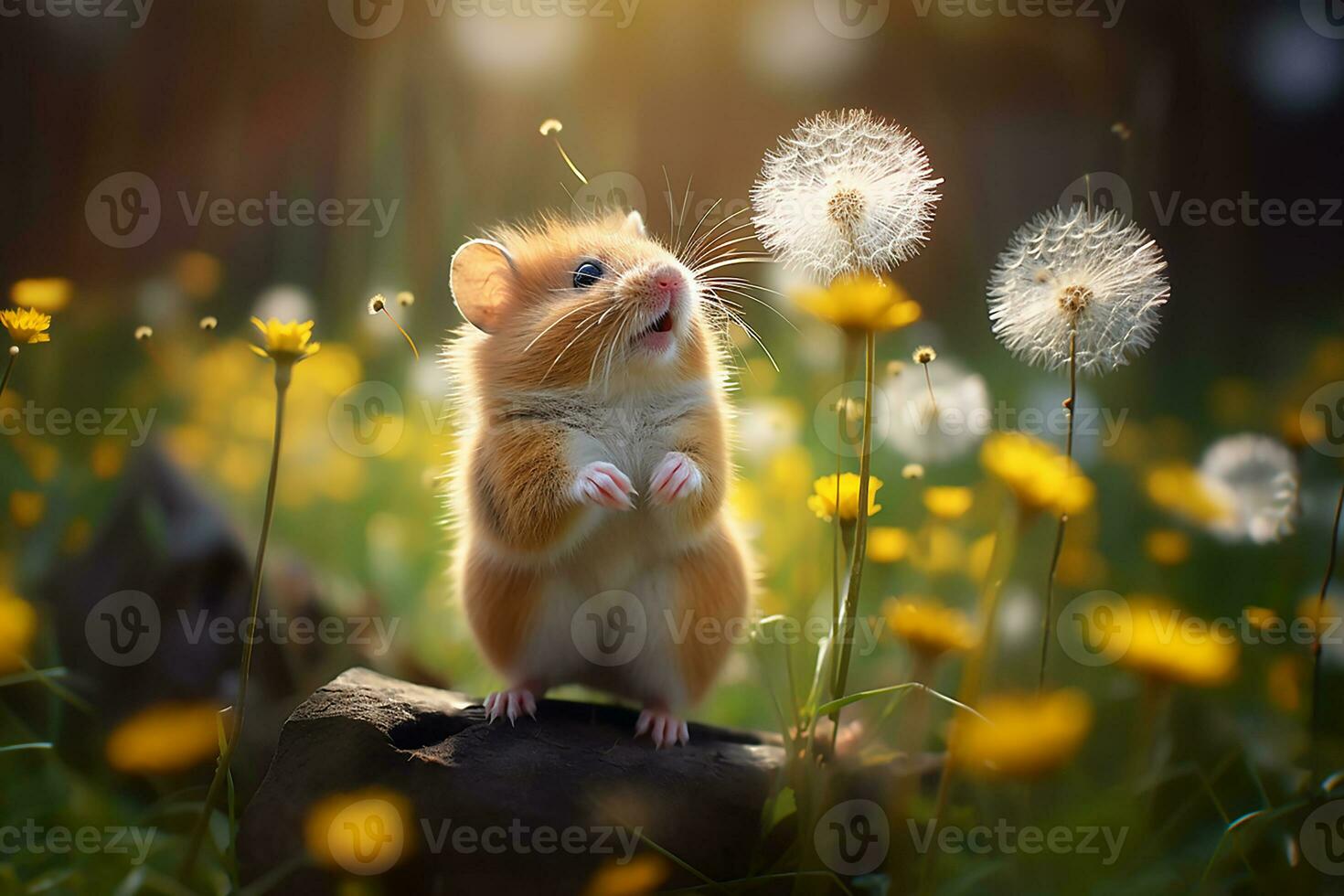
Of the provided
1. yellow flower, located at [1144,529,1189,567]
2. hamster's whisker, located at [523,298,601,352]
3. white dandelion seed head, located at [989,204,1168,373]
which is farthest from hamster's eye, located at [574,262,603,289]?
yellow flower, located at [1144,529,1189,567]

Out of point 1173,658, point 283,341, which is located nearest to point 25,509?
point 283,341

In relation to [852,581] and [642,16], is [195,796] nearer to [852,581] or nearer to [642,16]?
[852,581]

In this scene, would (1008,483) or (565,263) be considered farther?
(565,263)

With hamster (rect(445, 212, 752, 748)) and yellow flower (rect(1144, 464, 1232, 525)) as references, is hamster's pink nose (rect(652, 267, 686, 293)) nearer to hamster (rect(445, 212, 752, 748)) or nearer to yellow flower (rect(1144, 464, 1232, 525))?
hamster (rect(445, 212, 752, 748))

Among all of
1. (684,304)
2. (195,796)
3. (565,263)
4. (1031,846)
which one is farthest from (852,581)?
(195,796)

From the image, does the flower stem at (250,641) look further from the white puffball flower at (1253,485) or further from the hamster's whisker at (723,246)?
the white puffball flower at (1253,485)

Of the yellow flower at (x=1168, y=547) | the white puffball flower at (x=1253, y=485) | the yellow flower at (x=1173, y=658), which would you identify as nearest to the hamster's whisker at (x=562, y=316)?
the yellow flower at (x=1173, y=658)

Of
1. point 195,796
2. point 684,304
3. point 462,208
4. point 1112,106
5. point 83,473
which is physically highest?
point 1112,106
